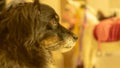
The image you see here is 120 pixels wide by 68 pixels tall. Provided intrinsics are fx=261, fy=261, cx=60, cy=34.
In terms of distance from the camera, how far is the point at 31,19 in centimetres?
87

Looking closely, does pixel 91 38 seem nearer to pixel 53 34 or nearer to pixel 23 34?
pixel 53 34

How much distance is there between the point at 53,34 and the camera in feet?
3.27

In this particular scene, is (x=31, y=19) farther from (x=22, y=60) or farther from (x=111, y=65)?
(x=111, y=65)

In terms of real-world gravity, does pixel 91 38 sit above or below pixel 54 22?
below

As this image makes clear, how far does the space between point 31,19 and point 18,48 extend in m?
0.11

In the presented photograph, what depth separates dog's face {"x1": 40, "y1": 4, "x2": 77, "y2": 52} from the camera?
950 millimetres

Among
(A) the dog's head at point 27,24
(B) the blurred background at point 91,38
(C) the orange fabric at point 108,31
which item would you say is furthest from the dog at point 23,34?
(C) the orange fabric at point 108,31

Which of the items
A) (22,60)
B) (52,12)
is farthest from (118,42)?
(22,60)

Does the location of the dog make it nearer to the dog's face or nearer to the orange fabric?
the dog's face

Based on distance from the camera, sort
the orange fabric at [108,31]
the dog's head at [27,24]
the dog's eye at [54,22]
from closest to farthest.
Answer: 1. the dog's head at [27,24]
2. the dog's eye at [54,22]
3. the orange fabric at [108,31]

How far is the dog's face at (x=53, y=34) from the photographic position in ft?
3.12

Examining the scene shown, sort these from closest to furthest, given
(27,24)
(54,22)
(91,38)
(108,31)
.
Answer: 1. (27,24)
2. (54,22)
3. (108,31)
4. (91,38)

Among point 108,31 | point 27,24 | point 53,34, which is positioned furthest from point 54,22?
point 108,31

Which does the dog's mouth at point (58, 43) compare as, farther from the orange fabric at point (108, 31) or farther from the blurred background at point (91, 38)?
the orange fabric at point (108, 31)
